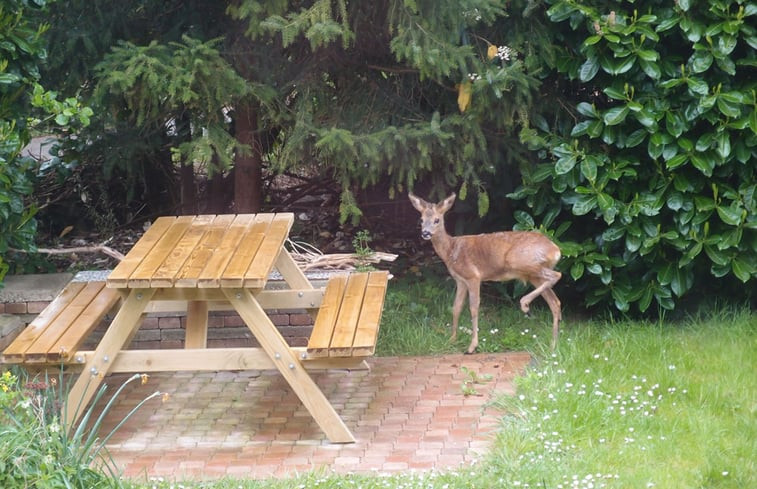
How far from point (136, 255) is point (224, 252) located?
20.4 inches

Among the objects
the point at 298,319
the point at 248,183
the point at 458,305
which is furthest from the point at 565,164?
the point at 248,183

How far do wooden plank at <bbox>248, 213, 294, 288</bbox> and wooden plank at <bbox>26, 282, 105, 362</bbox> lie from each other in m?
1.19

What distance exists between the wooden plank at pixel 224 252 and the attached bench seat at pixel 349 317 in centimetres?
63

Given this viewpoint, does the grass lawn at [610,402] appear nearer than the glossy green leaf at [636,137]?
Yes

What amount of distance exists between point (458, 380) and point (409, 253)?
2.76 m

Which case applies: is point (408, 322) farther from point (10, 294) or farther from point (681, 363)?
point (10, 294)

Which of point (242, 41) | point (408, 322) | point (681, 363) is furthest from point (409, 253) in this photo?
point (681, 363)

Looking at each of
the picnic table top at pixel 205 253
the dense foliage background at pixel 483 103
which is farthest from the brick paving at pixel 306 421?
the dense foliage background at pixel 483 103

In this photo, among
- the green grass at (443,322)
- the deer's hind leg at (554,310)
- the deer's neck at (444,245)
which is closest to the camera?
the deer's hind leg at (554,310)

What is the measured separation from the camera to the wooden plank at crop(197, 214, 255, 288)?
18.3ft

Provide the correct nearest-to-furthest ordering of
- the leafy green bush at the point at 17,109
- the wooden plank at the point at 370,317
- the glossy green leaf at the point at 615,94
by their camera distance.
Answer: the wooden plank at the point at 370,317 < the leafy green bush at the point at 17,109 < the glossy green leaf at the point at 615,94

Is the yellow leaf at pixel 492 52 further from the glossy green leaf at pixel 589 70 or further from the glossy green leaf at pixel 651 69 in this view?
the glossy green leaf at pixel 651 69

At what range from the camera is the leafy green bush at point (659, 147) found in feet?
23.1

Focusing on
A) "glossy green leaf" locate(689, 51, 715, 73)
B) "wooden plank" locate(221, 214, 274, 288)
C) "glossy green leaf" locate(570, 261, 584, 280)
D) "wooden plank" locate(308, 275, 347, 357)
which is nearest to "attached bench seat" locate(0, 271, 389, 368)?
"wooden plank" locate(308, 275, 347, 357)
